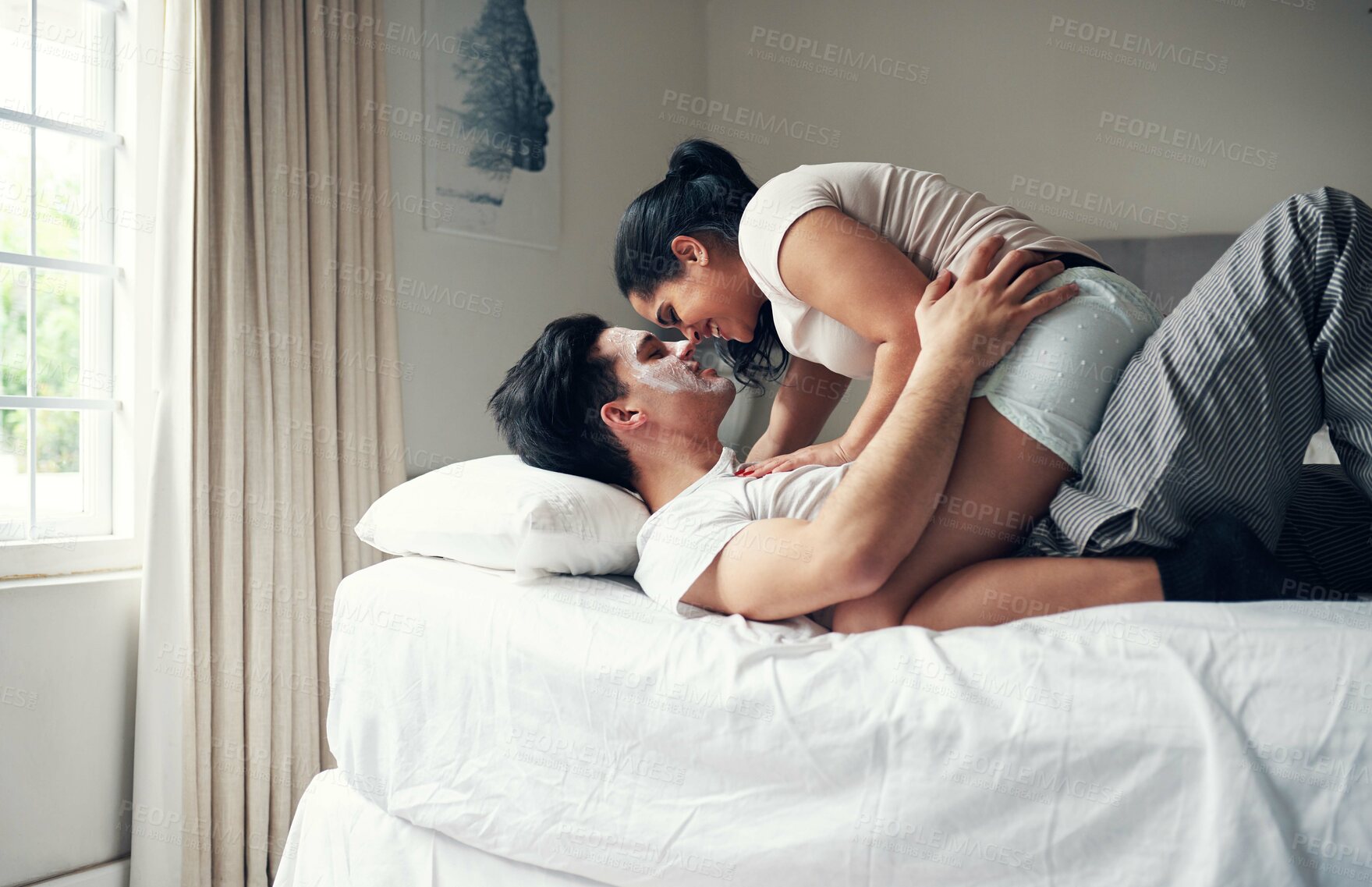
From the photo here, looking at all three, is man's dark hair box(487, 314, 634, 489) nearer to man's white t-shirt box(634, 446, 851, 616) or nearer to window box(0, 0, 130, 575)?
man's white t-shirt box(634, 446, 851, 616)

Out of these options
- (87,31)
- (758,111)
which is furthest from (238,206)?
(758,111)

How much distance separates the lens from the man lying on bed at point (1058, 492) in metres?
1.00

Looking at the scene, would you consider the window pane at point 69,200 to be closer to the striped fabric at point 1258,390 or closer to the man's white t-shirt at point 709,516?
the man's white t-shirt at point 709,516

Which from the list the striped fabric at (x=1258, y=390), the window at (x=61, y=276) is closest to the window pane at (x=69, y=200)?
the window at (x=61, y=276)

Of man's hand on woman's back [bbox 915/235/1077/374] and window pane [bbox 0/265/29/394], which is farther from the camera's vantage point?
window pane [bbox 0/265/29/394]

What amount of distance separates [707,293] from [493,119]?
59.9 inches

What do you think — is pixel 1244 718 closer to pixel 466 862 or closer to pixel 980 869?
pixel 980 869

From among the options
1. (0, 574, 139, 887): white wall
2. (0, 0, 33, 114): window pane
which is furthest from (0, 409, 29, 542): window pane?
(0, 0, 33, 114): window pane

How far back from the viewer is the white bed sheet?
125cm

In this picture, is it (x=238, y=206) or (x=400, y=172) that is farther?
(x=400, y=172)

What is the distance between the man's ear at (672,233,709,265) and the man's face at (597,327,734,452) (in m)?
0.15

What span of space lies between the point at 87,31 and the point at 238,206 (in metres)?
0.48

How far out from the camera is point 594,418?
158 centimetres

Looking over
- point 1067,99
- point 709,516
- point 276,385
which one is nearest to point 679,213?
point 709,516
